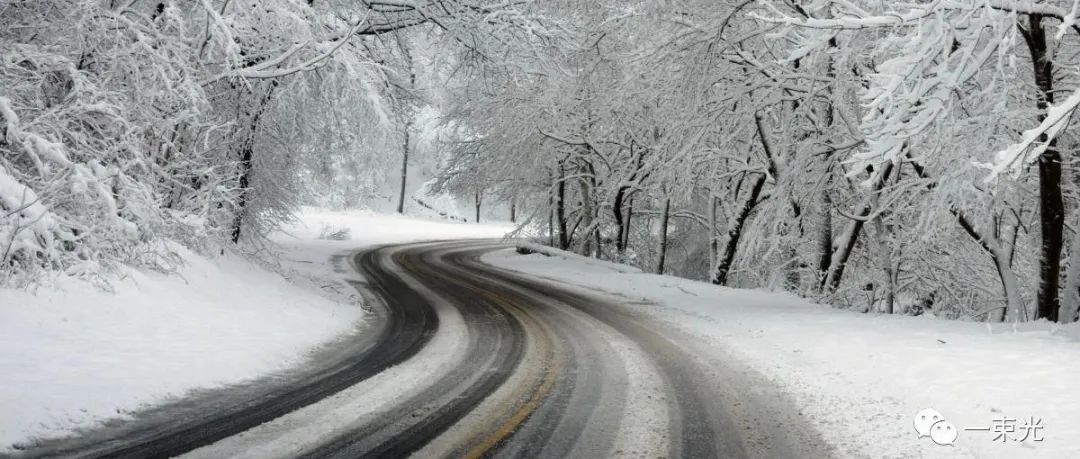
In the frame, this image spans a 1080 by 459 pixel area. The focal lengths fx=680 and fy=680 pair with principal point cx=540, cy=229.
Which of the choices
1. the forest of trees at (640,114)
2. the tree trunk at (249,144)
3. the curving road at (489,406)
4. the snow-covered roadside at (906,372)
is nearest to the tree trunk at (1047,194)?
the forest of trees at (640,114)

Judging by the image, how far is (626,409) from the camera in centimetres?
650

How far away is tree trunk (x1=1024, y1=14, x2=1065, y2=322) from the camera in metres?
9.79

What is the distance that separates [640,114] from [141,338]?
16.5 m

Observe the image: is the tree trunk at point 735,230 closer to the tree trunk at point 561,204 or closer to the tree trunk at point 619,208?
the tree trunk at point 619,208

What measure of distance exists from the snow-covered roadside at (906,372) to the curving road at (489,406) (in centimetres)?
47

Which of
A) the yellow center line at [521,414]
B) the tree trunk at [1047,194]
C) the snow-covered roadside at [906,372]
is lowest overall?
the yellow center line at [521,414]

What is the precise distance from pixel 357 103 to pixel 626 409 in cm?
777

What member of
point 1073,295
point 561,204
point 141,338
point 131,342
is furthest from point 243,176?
point 561,204

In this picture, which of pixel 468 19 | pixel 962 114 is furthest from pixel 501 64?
pixel 962 114

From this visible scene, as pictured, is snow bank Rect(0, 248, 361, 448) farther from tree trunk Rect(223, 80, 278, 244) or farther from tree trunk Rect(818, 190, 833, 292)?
tree trunk Rect(818, 190, 833, 292)

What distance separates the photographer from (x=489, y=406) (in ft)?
21.2

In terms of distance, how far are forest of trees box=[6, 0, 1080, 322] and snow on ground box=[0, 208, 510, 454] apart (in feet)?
1.69

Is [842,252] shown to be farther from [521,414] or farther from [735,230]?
[521,414]

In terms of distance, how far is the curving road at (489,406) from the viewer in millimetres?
5223
